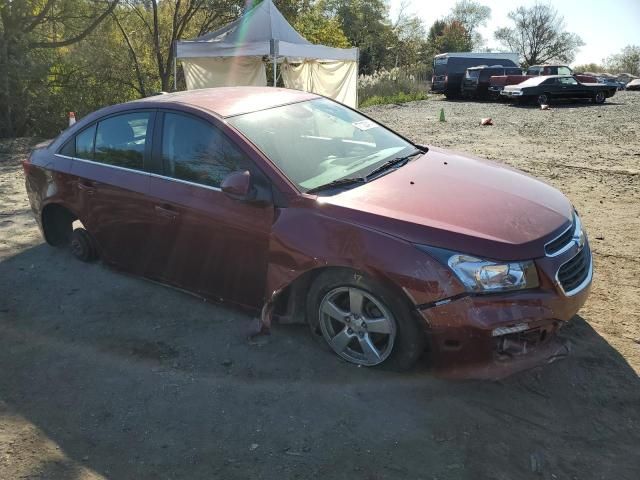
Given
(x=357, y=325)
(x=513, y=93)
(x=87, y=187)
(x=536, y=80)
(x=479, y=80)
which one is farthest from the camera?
(x=479, y=80)

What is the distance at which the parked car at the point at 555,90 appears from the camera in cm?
2136

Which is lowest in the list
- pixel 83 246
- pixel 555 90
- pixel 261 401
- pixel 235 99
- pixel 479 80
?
pixel 261 401

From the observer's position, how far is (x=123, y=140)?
4.19m

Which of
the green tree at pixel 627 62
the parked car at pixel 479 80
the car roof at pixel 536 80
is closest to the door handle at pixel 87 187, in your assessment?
the car roof at pixel 536 80

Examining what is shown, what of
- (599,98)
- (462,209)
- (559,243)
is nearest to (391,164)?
(462,209)

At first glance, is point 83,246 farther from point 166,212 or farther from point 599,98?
point 599,98

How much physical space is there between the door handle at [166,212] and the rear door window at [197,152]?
0.23m

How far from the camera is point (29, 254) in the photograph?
17.3 ft

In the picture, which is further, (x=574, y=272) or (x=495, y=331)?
(x=574, y=272)

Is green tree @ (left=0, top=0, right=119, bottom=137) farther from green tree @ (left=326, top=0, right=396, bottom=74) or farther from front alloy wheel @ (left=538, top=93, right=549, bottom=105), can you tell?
green tree @ (left=326, top=0, right=396, bottom=74)

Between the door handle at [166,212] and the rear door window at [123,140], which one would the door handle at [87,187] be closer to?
the rear door window at [123,140]

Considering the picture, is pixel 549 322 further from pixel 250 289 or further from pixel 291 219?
pixel 250 289

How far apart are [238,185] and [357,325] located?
1.10 m

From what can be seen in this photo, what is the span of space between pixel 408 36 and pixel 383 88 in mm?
29547
